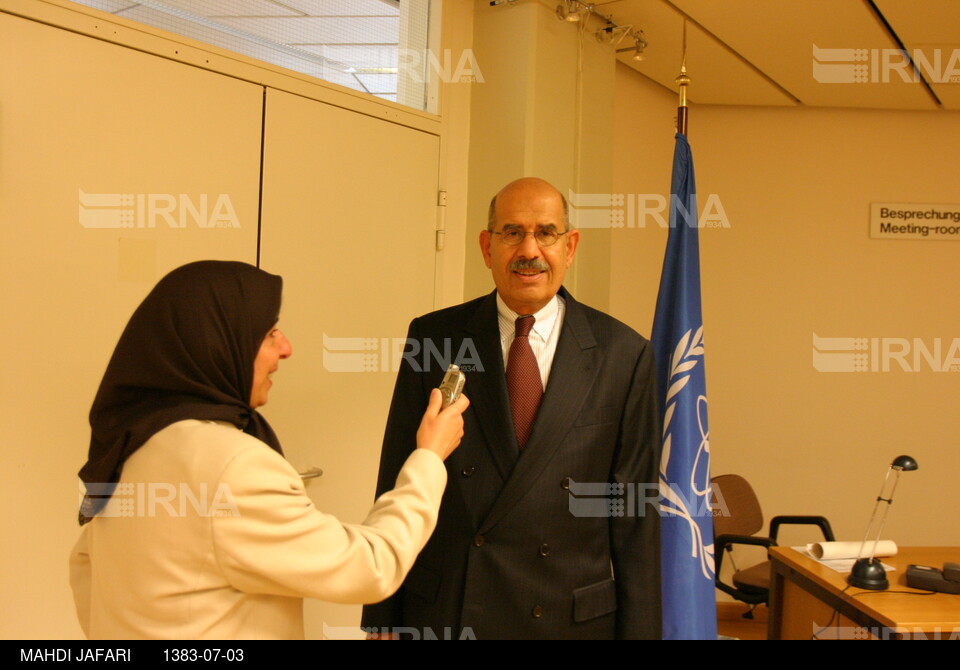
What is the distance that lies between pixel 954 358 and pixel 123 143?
4.77m

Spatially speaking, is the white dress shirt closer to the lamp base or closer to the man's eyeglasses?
the man's eyeglasses

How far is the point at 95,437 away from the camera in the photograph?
1.24 m

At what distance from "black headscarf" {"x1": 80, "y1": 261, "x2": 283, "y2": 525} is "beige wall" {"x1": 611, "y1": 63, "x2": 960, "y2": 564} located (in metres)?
3.68

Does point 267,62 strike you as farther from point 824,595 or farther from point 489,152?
point 824,595

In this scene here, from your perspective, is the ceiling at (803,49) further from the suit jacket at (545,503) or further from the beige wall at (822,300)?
the suit jacket at (545,503)

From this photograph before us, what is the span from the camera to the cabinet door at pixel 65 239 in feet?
6.57

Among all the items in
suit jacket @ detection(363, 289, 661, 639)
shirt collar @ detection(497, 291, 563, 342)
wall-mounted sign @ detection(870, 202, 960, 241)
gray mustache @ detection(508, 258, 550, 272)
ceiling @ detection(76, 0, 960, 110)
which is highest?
ceiling @ detection(76, 0, 960, 110)

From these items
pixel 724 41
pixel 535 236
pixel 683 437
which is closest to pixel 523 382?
pixel 535 236

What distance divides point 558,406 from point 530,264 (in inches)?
13.8

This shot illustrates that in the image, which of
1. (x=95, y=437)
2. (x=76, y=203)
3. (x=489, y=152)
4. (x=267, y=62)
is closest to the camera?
(x=95, y=437)

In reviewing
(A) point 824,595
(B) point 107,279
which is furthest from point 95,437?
(A) point 824,595

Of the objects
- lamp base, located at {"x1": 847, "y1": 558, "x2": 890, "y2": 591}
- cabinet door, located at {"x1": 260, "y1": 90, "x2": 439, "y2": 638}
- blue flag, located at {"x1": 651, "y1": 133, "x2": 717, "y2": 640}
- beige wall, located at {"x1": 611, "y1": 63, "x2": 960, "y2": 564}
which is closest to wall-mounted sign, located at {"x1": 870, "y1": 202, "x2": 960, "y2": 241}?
beige wall, located at {"x1": 611, "y1": 63, "x2": 960, "y2": 564}

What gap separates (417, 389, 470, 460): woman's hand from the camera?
147cm

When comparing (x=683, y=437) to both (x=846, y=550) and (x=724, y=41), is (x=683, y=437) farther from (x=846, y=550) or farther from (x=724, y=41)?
(x=724, y=41)
